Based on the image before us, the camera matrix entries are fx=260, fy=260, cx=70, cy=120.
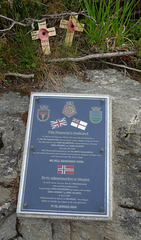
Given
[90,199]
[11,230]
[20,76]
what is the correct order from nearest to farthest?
[90,199], [11,230], [20,76]

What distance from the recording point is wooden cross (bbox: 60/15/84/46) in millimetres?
2912

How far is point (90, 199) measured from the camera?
6.73 ft

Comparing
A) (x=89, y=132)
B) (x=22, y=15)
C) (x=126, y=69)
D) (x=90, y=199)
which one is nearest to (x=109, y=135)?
(x=89, y=132)

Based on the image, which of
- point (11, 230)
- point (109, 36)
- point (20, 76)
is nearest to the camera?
point (11, 230)

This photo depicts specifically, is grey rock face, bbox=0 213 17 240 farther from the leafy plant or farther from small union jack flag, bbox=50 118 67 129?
the leafy plant

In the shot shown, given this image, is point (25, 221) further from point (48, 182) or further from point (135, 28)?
point (135, 28)

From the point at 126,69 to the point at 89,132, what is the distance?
1.02 m

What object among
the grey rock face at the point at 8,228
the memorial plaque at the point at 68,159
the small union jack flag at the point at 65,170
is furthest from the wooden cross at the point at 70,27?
the grey rock face at the point at 8,228

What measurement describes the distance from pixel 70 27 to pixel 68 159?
1571 mm

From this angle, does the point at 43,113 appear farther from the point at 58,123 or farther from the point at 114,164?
the point at 114,164

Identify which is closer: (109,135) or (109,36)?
(109,135)

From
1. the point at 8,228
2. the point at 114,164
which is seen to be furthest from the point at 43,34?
the point at 8,228

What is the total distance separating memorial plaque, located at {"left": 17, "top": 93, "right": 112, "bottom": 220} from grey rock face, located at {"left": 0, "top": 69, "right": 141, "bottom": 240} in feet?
0.57

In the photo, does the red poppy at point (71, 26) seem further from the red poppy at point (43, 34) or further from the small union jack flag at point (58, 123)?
the small union jack flag at point (58, 123)
